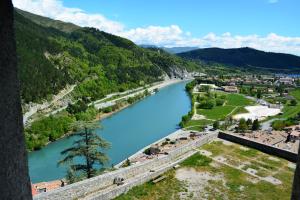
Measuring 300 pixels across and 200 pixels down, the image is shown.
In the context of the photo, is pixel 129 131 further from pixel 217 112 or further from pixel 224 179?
pixel 224 179

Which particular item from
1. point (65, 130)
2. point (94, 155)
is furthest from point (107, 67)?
point (94, 155)

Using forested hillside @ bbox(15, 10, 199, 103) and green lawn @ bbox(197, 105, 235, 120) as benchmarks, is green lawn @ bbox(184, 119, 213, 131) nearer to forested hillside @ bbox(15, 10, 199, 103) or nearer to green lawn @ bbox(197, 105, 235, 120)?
green lawn @ bbox(197, 105, 235, 120)

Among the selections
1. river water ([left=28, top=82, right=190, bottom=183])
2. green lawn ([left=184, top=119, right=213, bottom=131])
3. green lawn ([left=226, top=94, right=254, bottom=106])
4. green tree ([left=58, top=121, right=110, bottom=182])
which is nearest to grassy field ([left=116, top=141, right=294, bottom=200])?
green tree ([left=58, top=121, right=110, bottom=182])

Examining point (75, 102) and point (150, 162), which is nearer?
point (150, 162)

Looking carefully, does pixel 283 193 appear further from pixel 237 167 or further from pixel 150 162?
pixel 150 162

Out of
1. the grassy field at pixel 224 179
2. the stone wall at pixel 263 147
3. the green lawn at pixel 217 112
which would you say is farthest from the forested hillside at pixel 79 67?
the grassy field at pixel 224 179

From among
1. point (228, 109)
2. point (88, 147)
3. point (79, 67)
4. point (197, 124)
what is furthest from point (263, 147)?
point (79, 67)
